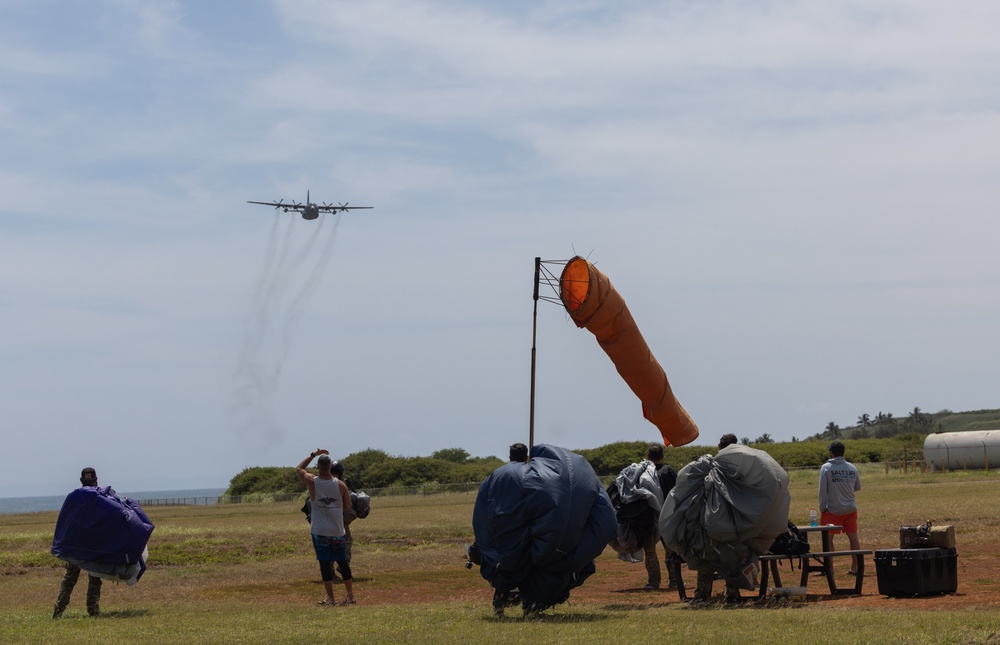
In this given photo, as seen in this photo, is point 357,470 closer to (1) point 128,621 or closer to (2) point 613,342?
(2) point 613,342

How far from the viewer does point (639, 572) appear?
64.7 ft

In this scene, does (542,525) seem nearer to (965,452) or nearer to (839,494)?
(839,494)

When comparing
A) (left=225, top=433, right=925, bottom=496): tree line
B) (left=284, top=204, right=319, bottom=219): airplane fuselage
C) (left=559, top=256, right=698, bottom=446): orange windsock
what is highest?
(left=284, top=204, right=319, bottom=219): airplane fuselage

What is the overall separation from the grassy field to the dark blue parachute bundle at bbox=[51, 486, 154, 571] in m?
0.80

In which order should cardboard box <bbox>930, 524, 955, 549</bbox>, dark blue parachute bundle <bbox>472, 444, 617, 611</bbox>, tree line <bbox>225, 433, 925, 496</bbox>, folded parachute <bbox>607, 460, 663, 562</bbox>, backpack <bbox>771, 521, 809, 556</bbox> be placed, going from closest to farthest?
dark blue parachute bundle <bbox>472, 444, 617, 611</bbox> → cardboard box <bbox>930, 524, 955, 549</bbox> → backpack <bbox>771, 521, 809, 556</bbox> → folded parachute <bbox>607, 460, 663, 562</bbox> → tree line <bbox>225, 433, 925, 496</bbox>

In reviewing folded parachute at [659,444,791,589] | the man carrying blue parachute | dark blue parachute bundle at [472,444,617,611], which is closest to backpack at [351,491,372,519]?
the man carrying blue parachute

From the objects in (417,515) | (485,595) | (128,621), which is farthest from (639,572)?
(417,515)

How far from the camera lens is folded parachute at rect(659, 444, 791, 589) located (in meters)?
13.5

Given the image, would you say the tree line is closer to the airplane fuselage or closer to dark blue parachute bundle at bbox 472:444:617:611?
the airplane fuselage

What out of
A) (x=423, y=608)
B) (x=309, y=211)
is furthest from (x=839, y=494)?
(x=309, y=211)

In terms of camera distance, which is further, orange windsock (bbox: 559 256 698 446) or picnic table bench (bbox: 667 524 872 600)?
orange windsock (bbox: 559 256 698 446)

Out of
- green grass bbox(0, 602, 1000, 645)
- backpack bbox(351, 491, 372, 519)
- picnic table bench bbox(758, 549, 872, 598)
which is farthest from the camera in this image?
backpack bbox(351, 491, 372, 519)

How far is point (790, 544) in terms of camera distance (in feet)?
46.9

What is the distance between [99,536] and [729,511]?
8013mm
